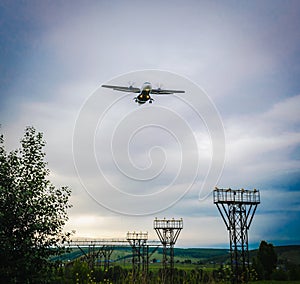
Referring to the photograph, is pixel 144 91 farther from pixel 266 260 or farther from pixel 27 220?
pixel 266 260

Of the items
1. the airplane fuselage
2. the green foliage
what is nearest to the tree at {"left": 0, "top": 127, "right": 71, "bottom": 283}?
the airplane fuselage

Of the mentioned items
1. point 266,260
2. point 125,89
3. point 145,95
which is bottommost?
point 266,260

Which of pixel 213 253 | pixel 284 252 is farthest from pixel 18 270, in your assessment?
pixel 213 253

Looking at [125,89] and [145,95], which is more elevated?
[125,89]

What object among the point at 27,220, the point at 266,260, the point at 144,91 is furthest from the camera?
the point at 266,260

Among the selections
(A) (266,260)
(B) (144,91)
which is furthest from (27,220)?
(A) (266,260)

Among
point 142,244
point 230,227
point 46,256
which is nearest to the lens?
point 46,256

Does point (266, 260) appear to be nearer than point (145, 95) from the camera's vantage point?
No

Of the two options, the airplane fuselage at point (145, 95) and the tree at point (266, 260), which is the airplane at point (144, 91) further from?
the tree at point (266, 260)

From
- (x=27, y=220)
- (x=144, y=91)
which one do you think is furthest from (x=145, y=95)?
(x=27, y=220)

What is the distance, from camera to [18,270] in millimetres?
12211

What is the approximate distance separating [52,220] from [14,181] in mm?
1952

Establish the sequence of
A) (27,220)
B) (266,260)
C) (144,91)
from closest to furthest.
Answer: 1. (27,220)
2. (144,91)
3. (266,260)

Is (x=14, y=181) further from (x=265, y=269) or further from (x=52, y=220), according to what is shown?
(x=265, y=269)
